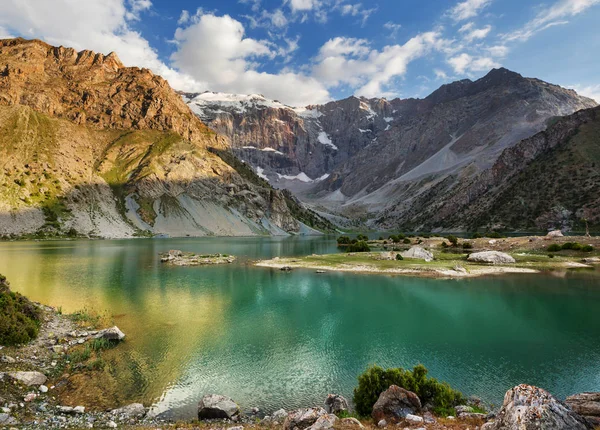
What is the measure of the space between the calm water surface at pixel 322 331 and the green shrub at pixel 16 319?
5933 mm

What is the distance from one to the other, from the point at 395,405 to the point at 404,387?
1.72 m

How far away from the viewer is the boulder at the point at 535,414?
26.9ft

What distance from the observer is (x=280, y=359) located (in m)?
22.0

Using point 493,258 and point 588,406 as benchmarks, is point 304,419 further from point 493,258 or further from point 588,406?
point 493,258

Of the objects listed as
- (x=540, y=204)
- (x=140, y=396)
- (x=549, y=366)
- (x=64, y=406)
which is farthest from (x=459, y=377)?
(x=540, y=204)

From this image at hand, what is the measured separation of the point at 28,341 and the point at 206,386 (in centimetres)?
1345

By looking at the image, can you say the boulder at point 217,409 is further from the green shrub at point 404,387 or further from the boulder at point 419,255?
the boulder at point 419,255

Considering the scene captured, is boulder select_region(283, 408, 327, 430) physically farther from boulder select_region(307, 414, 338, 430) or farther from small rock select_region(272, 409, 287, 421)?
small rock select_region(272, 409, 287, 421)

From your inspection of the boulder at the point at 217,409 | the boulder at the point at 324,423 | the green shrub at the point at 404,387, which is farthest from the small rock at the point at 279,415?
the boulder at the point at 324,423

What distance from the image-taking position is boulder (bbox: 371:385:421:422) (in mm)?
13438

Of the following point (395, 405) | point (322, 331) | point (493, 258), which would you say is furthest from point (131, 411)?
point (493, 258)

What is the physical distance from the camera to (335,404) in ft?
49.9

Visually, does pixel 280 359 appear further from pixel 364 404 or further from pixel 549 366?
pixel 549 366

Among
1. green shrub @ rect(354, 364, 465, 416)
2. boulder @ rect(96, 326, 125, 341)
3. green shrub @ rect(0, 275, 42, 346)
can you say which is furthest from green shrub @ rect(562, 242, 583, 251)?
green shrub @ rect(0, 275, 42, 346)
